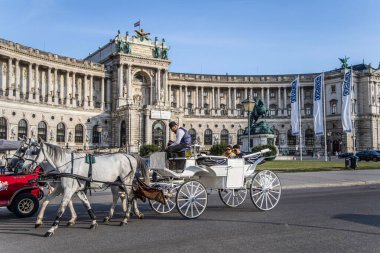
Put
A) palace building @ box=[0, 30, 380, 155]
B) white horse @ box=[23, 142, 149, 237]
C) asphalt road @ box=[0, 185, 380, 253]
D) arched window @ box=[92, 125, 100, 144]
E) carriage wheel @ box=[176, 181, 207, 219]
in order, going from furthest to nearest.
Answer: arched window @ box=[92, 125, 100, 144], palace building @ box=[0, 30, 380, 155], carriage wheel @ box=[176, 181, 207, 219], white horse @ box=[23, 142, 149, 237], asphalt road @ box=[0, 185, 380, 253]

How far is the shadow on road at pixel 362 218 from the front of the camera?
11.0 m

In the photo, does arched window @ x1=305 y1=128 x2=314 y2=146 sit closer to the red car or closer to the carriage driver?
the carriage driver

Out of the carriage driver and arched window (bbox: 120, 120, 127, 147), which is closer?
the carriage driver

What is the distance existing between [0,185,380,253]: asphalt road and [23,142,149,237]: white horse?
0.91m

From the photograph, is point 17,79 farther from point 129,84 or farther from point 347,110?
point 347,110

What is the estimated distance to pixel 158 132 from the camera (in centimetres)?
7275

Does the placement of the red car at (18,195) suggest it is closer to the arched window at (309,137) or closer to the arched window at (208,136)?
the arched window at (208,136)

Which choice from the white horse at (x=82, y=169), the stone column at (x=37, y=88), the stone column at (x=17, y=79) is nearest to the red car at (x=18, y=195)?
the white horse at (x=82, y=169)

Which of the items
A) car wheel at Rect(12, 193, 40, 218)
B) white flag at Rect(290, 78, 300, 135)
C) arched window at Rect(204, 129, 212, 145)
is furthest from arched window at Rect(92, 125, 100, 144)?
car wheel at Rect(12, 193, 40, 218)

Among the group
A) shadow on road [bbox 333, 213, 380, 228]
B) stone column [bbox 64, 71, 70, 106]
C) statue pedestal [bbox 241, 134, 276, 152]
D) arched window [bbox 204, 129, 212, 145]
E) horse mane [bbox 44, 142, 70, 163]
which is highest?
stone column [bbox 64, 71, 70, 106]

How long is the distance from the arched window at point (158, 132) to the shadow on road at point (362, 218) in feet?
198

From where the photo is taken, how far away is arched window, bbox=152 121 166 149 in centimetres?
7225

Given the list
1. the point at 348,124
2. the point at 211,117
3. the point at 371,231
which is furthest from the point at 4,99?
the point at 371,231

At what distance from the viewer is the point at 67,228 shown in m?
10.7
